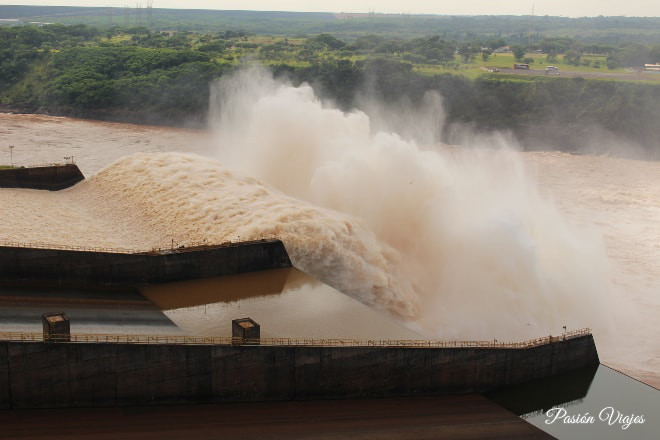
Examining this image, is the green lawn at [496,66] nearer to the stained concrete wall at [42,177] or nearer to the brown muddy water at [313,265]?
the brown muddy water at [313,265]

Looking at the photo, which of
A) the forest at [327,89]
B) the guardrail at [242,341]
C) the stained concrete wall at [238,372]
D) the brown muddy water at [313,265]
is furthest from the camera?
the forest at [327,89]

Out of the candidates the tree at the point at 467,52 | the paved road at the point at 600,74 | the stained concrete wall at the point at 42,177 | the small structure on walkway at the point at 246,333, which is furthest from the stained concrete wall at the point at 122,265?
the tree at the point at 467,52

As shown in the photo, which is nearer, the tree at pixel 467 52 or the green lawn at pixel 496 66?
the green lawn at pixel 496 66

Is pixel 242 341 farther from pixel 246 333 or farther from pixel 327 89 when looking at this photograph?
pixel 327 89

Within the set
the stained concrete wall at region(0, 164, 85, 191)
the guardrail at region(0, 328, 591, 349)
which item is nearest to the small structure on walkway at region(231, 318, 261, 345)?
the guardrail at region(0, 328, 591, 349)

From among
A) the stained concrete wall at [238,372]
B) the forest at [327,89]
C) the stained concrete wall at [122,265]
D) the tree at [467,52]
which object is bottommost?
the stained concrete wall at [238,372]

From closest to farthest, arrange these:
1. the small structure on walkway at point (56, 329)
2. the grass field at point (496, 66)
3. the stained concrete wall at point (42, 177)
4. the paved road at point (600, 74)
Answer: the small structure on walkway at point (56, 329), the stained concrete wall at point (42, 177), the paved road at point (600, 74), the grass field at point (496, 66)

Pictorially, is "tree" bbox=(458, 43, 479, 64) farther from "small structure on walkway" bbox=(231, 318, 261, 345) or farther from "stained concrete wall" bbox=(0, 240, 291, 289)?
"small structure on walkway" bbox=(231, 318, 261, 345)
